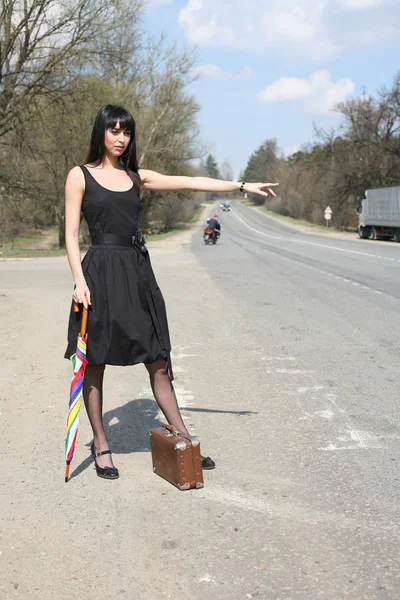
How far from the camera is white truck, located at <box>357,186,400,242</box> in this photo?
43.9 meters

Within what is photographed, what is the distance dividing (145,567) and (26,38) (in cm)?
2305

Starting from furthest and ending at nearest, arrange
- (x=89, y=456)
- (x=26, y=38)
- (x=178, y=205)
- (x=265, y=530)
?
(x=178, y=205) < (x=26, y=38) < (x=89, y=456) < (x=265, y=530)

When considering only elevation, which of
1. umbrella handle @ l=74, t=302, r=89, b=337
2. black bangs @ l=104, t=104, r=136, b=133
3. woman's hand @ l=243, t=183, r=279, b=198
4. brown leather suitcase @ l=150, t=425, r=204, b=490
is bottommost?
brown leather suitcase @ l=150, t=425, r=204, b=490

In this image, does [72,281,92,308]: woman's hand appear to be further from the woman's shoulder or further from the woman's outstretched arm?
the woman's outstretched arm

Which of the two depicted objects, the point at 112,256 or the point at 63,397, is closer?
the point at 112,256

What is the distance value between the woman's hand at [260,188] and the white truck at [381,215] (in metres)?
39.8

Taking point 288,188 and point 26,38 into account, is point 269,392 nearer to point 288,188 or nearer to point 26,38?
point 26,38

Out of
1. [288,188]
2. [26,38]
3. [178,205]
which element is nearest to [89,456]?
[26,38]

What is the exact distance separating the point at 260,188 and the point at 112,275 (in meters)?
1.09

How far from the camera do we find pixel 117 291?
4.36 metres

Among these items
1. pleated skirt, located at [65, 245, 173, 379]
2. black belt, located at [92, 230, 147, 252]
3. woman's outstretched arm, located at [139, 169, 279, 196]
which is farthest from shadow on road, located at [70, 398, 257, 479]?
woman's outstretched arm, located at [139, 169, 279, 196]

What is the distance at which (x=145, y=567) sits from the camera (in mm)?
3248

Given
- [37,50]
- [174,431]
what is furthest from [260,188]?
[37,50]

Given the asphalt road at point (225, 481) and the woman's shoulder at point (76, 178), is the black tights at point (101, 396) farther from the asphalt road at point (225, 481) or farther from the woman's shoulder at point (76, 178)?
the woman's shoulder at point (76, 178)
